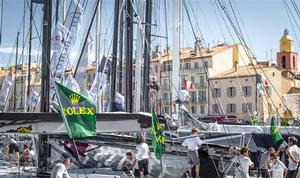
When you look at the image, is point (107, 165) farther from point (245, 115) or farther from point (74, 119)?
point (245, 115)

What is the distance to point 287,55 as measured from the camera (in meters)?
104

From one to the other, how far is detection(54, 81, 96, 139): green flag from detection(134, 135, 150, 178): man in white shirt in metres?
3.56

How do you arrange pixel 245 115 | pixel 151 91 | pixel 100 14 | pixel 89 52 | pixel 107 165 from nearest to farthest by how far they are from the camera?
pixel 107 165 → pixel 151 91 → pixel 89 52 → pixel 100 14 → pixel 245 115

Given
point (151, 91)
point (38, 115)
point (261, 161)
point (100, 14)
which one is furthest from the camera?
point (100, 14)

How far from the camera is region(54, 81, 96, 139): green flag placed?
7746 millimetres

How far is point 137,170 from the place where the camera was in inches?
460

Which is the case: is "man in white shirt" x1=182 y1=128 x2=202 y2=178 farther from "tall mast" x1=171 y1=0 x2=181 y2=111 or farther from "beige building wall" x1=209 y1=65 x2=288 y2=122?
"beige building wall" x1=209 y1=65 x2=288 y2=122

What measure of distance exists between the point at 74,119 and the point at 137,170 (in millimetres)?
4288

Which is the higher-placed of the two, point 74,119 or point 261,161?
point 74,119

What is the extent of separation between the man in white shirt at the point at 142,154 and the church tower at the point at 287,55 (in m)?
93.1

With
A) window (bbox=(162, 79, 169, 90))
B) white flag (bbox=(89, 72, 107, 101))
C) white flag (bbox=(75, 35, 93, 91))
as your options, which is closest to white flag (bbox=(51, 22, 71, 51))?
white flag (bbox=(75, 35, 93, 91))

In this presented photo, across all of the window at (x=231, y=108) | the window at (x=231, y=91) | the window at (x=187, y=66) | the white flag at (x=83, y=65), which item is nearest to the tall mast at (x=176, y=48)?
the white flag at (x=83, y=65)

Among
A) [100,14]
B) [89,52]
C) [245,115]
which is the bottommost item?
[245,115]

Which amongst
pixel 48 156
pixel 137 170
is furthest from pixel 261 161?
pixel 48 156
